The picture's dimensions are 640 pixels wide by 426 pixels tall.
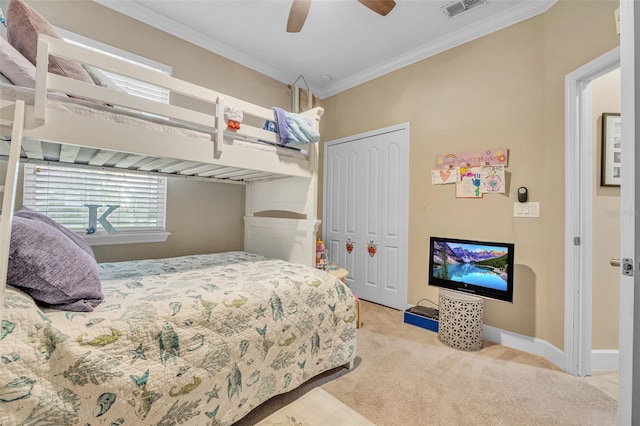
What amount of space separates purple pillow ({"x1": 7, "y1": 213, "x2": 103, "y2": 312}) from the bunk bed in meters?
0.04

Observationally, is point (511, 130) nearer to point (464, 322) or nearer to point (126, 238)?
point (464, 322)

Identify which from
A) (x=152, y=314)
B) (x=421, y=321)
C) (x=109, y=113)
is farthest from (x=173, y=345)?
(x=421, y=321)

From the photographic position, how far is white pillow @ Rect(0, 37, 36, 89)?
40.6 inches

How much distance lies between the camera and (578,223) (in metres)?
1.87

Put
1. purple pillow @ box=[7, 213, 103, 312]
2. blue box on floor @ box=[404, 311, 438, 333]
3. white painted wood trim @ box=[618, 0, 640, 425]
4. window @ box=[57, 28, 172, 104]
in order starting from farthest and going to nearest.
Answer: blue box on floor @ box=[404, 311, 438, 333] → window @ box=[57, 28, 172, 104] → purple pillow @ box=[7, 213, 103, 312] → white painted wood trim @ box=[618, 0, 640, 425]

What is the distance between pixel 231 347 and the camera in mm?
1290

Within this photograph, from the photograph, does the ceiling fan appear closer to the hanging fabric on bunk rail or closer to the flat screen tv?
the hanging fabric on bunk rail

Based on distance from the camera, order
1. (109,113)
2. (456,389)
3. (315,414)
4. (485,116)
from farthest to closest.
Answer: (485,116) < (456,389) < (315,414) < (109,113)

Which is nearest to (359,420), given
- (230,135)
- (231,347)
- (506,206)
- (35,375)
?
(231,347)

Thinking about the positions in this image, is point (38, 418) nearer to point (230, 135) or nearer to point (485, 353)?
point (230, 135)

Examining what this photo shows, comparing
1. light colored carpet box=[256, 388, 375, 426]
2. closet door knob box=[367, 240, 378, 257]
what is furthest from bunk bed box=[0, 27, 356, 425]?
closet door knob box=[367, 240, 378, 257]

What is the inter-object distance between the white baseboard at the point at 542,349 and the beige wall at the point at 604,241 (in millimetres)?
61

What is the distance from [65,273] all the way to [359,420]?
1.50m

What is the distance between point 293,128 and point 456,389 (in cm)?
201
